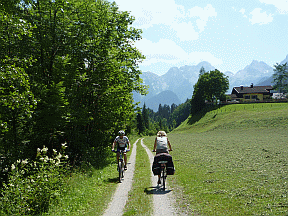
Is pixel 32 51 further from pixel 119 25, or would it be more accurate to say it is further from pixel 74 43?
pixel 119 25

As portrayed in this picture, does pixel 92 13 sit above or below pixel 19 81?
above

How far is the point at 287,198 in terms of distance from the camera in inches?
331

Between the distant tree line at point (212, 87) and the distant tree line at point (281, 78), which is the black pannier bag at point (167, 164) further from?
the distant tree line at point (281, 78)

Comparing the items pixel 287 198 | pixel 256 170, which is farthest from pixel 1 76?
pixel 256 170

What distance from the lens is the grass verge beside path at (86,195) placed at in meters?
8.36

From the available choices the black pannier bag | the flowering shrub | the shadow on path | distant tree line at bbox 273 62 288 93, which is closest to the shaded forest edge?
the flowering shrub

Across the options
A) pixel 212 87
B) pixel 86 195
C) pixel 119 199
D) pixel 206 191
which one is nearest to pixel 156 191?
pixel 119 199

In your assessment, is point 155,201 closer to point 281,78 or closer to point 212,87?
point 212,87

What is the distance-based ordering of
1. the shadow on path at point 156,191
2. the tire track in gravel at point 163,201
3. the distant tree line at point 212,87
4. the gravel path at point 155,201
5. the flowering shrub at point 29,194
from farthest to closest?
the distant tree line at point 212,87
the shadow on path at point 156,191
the gravel path at point 155,201
the tire track in gravel at point 163,201
the flowering shrub at point 29,194

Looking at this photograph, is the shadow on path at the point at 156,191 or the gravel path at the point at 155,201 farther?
the shadow on path at the point at 156,191

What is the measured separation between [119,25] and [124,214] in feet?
68.8

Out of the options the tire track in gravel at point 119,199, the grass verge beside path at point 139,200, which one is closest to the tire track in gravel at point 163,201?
the grass verge beside path at point 139,200

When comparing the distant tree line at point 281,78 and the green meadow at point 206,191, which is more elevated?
the distant tree line at point 281,78

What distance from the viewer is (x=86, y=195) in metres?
9.99
